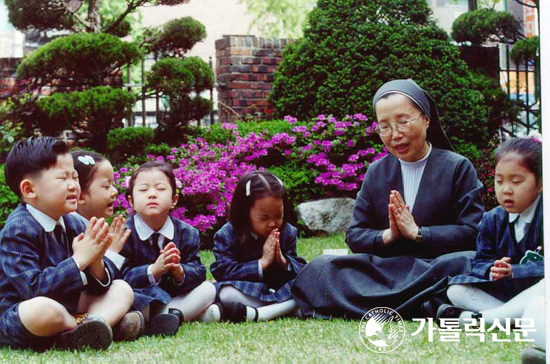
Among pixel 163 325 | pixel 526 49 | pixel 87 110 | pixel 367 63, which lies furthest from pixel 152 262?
pixel 367 63

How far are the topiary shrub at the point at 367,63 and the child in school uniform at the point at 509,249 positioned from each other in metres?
1.49

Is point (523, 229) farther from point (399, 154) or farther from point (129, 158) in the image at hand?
point (129, 158)

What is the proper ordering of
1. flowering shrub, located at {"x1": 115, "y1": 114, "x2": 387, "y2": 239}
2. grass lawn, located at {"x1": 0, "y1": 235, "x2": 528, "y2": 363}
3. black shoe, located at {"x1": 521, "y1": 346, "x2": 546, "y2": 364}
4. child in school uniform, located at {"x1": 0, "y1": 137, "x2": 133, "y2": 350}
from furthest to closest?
flowering shrub, located at {"x1": 115, "y1": 114, "x2": 387, "y2": 239} → child in school uniform, located at {"x1": 0, "y1": 137, "x2": 133, "y2": 350} → grass lawn, located at {"x1": 0, "y1": 235, "x2": 528, "y2": 363} → black shoe, located at {"x1": 521, "y1": 346, "x2": 546, "y2": 364}

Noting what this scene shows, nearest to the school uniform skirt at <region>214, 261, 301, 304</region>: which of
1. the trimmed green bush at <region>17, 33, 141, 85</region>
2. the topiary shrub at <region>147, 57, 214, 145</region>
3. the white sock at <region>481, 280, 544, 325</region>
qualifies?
the white sock at <region>481, 280, 544, 325</region>

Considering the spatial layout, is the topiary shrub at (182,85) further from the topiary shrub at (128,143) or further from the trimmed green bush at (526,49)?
the trimmed green bush at (526,49)

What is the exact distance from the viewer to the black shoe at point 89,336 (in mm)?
2441

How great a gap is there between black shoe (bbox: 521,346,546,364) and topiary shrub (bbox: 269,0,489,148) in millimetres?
2134

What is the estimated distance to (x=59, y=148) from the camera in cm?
256

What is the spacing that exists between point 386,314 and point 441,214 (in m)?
0.57

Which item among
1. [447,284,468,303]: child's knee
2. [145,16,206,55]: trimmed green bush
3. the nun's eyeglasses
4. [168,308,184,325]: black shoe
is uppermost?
[145,16,206,55]: trimmed green bush

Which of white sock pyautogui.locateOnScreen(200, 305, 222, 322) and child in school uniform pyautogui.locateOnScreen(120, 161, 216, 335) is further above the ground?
child in school uniform pyautogui.locateOnScreen(120, 161, 216, 335)

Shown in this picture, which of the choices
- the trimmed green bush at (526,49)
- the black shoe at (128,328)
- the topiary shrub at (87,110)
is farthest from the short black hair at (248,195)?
the topiary shrub at (87,110)

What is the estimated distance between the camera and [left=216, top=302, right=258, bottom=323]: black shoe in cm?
302

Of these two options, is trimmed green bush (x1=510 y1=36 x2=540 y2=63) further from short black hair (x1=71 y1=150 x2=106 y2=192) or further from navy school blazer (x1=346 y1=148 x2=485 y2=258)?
short black hair (x1=71 y1=150 x2=106 y2=192)
